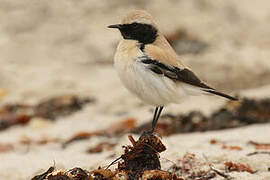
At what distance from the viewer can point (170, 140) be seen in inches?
262

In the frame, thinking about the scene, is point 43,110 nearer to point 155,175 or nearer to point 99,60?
point 99,60

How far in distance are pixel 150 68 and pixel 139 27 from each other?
52cm

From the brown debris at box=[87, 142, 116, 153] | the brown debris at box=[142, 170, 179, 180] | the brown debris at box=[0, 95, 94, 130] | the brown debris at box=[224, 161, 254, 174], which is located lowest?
the brown debris at box=[142, 170, 179, 180]

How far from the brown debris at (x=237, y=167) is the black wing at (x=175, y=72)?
638 millimetres

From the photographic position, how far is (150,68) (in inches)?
200

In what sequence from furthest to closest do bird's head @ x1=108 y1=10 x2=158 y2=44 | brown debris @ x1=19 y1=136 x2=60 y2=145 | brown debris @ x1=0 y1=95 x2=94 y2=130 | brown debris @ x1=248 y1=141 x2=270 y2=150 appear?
brown debris @ x1=0 y1=95 x2=94 y2=130 < brown debris @ x1=19 y1=136 x2=60 y2=145 < brown debris @ x1=248 y1=141 x2=270 y2=150 < bird's head @ x1=108 y1=10 x2=158 y2=44

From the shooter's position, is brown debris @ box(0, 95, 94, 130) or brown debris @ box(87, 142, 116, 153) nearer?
brown debris @ box(87, 142, 116, 153)

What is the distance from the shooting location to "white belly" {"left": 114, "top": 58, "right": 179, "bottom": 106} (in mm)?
4977

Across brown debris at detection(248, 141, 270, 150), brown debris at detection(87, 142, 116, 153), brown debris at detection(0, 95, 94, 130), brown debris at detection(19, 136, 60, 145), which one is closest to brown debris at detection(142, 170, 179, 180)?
brown debris at detection(248, 141, 270, 150)

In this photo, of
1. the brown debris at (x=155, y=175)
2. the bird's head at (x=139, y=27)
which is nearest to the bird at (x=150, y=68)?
the bird's head at (x=139, y=27)

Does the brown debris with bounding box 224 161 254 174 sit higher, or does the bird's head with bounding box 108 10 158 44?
the bird's head with bounding box 108 10 158 44

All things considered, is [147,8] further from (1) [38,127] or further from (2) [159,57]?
(2) [159,57]

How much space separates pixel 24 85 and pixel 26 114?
130 cm

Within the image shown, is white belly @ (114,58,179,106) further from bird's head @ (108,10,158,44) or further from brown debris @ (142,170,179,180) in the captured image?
brown debris @ (142,170,179,180)
